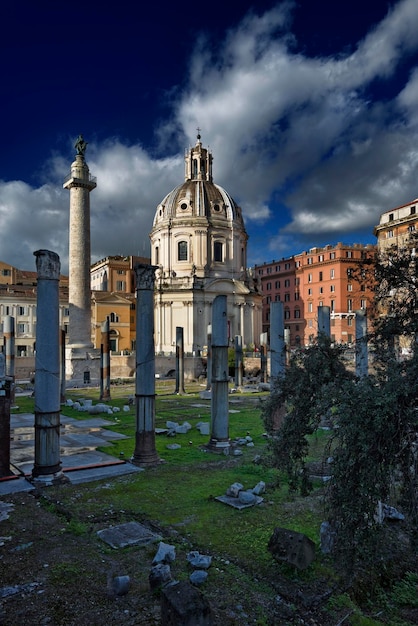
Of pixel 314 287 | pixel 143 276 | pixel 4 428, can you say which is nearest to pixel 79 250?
pixel 143 276

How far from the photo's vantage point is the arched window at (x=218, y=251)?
178ft

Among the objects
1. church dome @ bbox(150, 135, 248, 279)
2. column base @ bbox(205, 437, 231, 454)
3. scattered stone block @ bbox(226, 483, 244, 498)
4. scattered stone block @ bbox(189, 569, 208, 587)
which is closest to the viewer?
scattered stone block @ bbox(189, 569, 208, 587)

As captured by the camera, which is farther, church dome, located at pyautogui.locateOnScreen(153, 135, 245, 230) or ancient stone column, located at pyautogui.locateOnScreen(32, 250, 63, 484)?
church dome, located at pyautogui.locateOnScreen(153, 135, 245, 230)

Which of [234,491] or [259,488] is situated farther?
[259,488]

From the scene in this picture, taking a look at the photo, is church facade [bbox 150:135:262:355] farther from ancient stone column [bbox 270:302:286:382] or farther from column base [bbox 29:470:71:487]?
column base [bbox 29:470:71:487]

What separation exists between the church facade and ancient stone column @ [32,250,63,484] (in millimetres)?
39876

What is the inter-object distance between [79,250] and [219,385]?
2324cm

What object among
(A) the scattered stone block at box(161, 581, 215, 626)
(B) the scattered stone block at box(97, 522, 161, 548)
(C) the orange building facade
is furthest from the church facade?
(A) the scattered stone block at box(161, 581, 215, 626)

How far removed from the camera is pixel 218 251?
5444 centimetres

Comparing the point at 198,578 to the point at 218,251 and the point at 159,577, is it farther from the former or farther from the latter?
the point at 218,251

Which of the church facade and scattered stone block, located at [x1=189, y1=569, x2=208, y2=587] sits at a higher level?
the church facade

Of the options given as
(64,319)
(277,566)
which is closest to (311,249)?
A: (64,319)

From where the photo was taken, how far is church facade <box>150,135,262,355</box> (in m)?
50.7

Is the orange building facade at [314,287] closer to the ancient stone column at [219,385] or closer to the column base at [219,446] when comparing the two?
the ancient stone column at [219,385]
